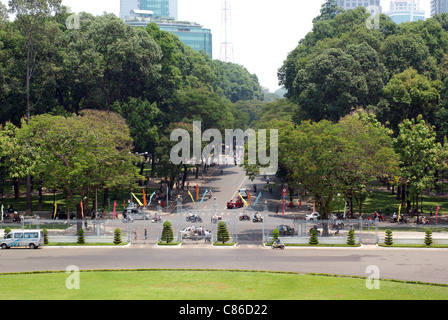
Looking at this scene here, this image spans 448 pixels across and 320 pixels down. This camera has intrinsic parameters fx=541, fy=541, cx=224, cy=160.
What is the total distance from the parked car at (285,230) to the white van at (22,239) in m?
22.8

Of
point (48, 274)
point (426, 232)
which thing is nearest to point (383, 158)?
point (426, 232)

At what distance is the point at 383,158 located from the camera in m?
59.7

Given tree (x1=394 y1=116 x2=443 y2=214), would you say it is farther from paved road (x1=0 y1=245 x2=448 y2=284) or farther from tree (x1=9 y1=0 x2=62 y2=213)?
tree (x1=9 y1=0 x2=62 y2=213)

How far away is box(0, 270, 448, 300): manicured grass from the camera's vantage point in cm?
3031

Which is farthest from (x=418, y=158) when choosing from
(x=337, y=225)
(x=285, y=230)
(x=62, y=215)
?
(x=62, y=215)

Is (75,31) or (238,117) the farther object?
(238,117)

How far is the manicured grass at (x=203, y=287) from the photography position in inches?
1193

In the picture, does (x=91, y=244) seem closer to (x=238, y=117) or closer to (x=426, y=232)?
(x=426, y=232)

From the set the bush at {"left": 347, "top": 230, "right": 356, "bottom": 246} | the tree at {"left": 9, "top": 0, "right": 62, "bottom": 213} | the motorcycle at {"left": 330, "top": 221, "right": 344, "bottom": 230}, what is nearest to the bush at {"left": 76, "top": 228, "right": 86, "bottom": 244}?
the tree at {"left": 9, "top": 0, "right": 62, "bottom": 213}

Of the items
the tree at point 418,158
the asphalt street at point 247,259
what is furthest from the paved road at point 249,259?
the tree at point 418,158

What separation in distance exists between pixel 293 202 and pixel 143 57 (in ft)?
108

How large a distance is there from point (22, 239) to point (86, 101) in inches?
1657

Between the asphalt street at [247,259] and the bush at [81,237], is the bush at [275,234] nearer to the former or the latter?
the asphalt street at [247,259]

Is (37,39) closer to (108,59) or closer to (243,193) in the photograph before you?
(108,59)
